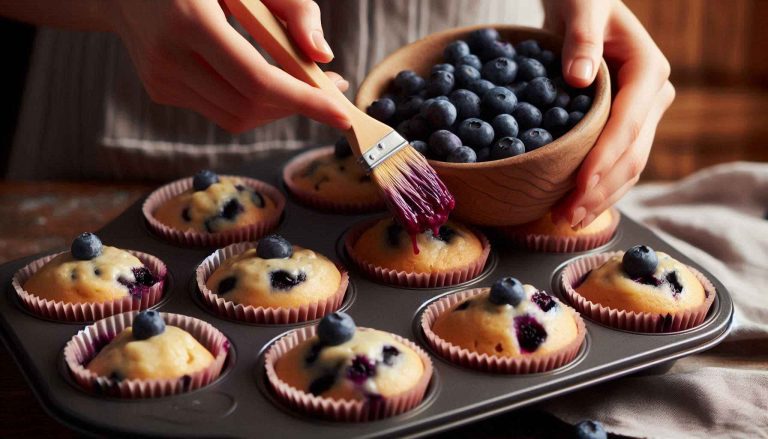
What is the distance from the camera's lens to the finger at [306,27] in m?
1.92

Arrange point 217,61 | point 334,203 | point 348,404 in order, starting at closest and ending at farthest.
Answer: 1. point 348,404
2. point 217,61
3. point 334,203

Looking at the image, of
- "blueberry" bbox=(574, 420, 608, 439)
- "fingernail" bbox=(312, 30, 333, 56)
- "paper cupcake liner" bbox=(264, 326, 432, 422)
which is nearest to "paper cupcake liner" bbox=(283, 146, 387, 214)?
"fingernail" bbox=(312, 30, 333, 56)

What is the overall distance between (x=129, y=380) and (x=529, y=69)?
1.08m

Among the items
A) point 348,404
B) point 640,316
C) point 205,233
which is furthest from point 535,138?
point 205,233

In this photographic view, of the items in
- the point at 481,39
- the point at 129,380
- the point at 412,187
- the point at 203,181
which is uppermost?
the point at 481,39

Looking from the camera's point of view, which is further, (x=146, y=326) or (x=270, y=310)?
(x=270, y=310)

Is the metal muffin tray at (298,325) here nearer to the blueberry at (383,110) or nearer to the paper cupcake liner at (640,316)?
the paper cupcake liner at (640,316)

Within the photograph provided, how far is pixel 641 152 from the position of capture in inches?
83.2

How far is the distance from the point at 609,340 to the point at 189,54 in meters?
1.01

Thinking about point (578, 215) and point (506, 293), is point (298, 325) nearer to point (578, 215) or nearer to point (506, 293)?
point (506, 293)

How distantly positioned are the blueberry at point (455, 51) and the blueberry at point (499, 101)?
7.3 inches

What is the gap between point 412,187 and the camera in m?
1.90

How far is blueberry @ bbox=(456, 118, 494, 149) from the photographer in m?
1.96

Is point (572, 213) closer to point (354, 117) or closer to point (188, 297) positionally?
point (354, 117)
